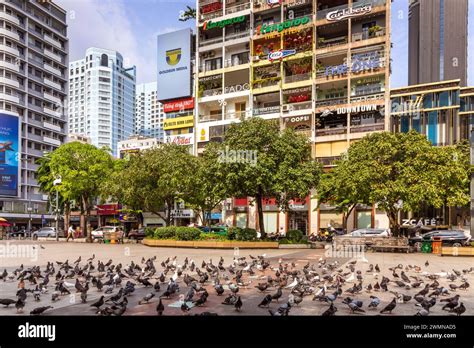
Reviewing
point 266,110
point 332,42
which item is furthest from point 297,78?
point 332,42

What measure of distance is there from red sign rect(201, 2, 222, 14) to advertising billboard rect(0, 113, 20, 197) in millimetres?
33013

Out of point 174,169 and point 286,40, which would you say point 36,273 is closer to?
point 174,169

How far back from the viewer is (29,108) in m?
68.1

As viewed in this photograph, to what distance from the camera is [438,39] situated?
4.45m

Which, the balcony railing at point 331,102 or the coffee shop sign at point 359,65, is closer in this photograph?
the coffee shop sign at point 359,65

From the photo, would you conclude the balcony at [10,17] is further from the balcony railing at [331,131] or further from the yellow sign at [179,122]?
the balcony railing at [331,131]

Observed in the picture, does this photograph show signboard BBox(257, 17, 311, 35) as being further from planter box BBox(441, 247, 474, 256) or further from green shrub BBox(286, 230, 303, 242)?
planter box BBox(441, 247, 474, 256)

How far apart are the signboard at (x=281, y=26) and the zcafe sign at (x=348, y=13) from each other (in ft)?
8.74

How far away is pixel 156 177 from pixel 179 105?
70.2ft

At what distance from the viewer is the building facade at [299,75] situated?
40969 millimetres

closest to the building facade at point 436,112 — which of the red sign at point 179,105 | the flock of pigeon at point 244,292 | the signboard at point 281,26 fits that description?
the signboard at point 281,26

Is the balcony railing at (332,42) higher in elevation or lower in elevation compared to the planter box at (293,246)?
higher
